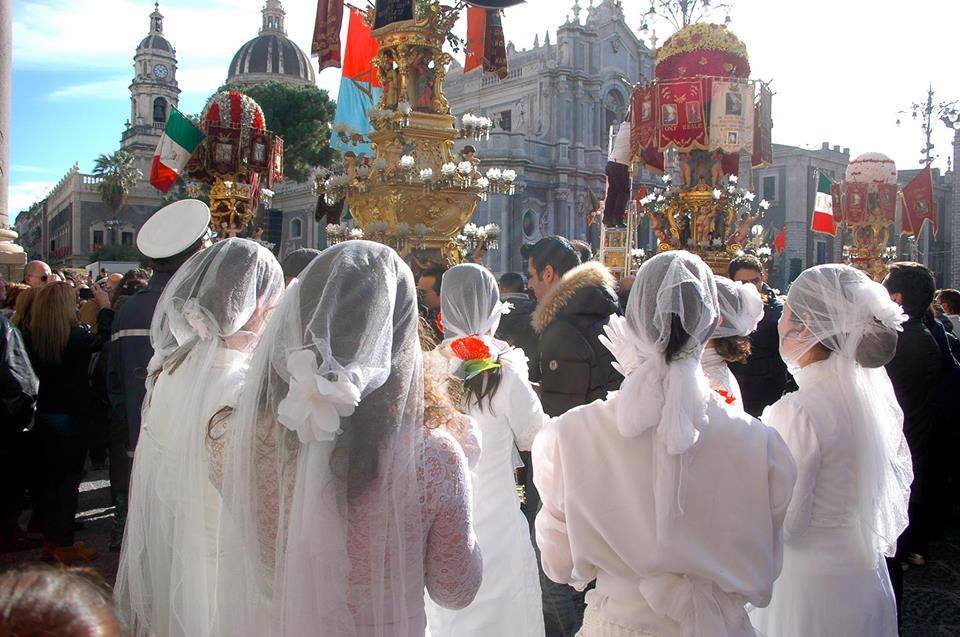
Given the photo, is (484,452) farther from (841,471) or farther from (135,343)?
(135,343)

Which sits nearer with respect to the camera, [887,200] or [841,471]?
[841,471]

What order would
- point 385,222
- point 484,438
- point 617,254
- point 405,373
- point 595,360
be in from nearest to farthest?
point 405,373 → point 484,438 → point 595,360 → point 385,222 → point 617,254

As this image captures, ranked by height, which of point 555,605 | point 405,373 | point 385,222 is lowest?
point 555,605

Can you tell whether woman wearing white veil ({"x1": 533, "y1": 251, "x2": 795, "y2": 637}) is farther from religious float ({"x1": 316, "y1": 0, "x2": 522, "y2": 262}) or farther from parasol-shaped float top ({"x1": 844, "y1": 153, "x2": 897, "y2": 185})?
parasol-shaped float top ({"x1": 844, "y1": 153, "x2": 897, "y2": 185})

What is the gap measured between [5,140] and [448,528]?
36.0ft

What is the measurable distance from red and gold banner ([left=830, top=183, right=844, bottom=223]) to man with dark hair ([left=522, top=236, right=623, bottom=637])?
708 inches

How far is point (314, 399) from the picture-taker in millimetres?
1878

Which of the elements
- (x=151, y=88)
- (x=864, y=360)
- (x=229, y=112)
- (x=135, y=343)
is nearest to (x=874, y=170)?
(x=229, y=112)

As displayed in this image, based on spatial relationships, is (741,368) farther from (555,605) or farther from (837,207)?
(837,207)

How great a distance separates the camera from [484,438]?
12.9 feet

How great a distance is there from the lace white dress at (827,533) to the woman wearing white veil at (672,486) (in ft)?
2.04

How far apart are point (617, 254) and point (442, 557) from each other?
74.0 feet

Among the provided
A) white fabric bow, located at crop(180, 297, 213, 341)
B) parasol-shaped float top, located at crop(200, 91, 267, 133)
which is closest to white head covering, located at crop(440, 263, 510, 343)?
white fabric bow, located at crop(180, 297, 213, 341)

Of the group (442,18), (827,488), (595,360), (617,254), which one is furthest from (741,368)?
(617,254)
